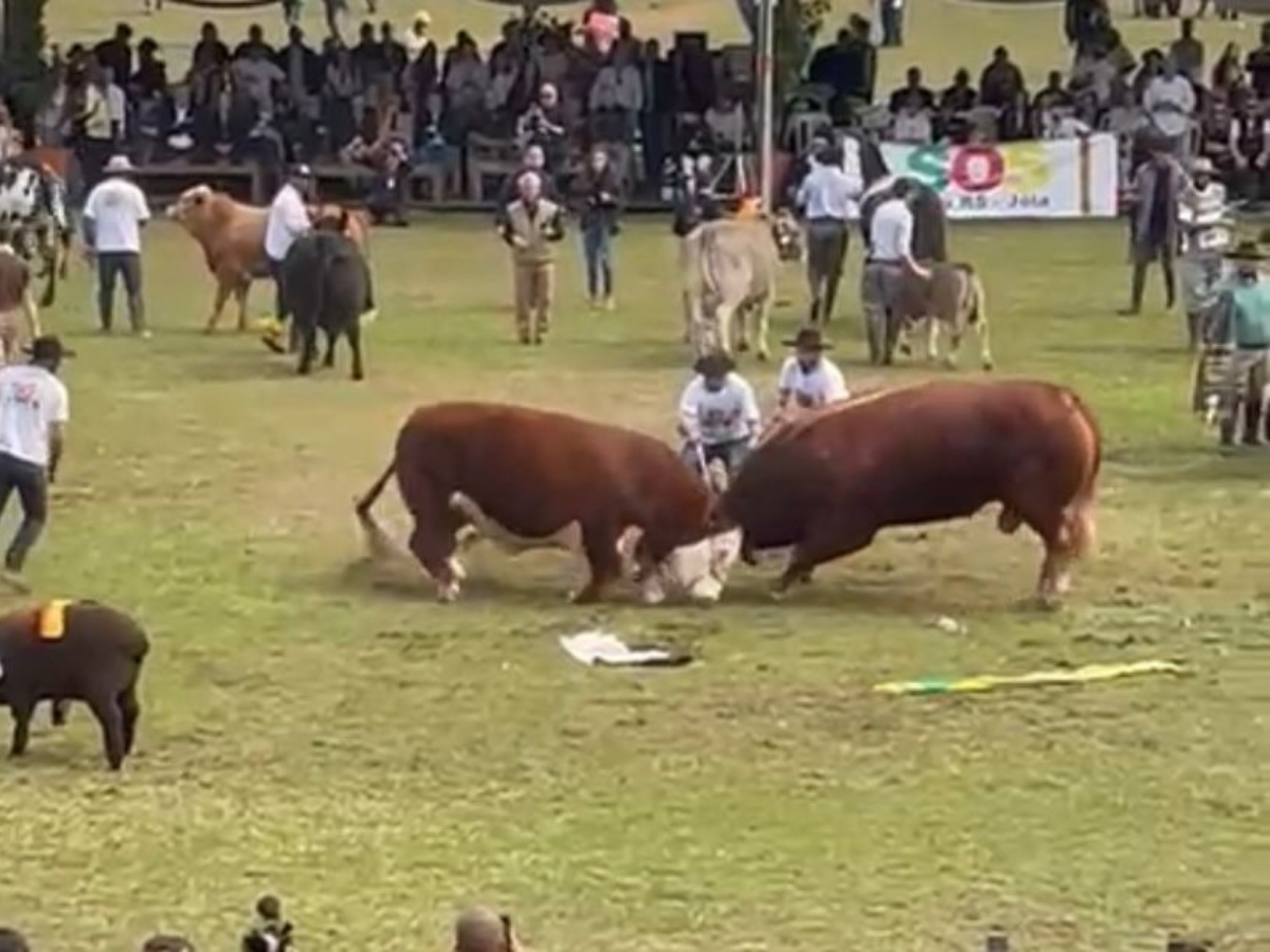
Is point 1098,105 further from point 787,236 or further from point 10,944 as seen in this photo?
point 10,944

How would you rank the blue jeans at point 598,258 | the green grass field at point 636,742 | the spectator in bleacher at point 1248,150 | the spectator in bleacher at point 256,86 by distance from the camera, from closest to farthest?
the green grass field at point 636,742 < the blue jeans at point 598,258 < the spectator in bleacher at point 1248,150 < the spectator in bleacher at point 256,86

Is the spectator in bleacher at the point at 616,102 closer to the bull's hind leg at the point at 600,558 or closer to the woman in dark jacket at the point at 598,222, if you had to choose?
the woman in dark jacket at the point at 598,222

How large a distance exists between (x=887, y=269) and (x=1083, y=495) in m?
9.88

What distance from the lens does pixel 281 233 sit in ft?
109

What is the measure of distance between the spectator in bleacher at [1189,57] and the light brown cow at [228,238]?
15.2 metres

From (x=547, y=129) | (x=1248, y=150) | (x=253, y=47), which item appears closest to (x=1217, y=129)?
(x=1248, y=150)

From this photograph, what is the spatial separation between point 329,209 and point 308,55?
14148 mm

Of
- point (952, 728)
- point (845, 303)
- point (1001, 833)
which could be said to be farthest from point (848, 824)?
point (845, 303)

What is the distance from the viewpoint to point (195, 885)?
15531 mm

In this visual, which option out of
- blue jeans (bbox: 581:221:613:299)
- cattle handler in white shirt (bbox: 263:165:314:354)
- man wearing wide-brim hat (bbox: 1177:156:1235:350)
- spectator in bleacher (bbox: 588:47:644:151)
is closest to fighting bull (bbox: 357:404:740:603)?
man wearing wide-brim hat (bbox: 1177:156:1235:350)

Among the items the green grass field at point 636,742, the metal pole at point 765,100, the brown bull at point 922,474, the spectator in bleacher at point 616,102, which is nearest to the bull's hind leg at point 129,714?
the green grass field at point 636,742

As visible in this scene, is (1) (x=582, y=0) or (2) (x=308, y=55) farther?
(1) (x=582, y=0)

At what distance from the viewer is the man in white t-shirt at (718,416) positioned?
2277 cm

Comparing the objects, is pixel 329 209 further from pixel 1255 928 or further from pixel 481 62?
pixel 1255 928
